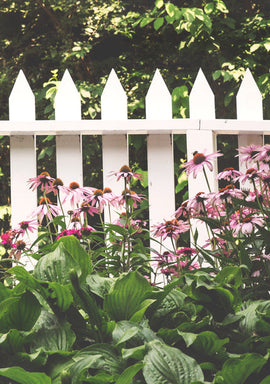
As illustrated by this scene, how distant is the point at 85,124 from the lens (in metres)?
2.38

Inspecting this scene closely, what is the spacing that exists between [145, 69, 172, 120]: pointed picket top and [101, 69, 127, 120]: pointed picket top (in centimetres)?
12

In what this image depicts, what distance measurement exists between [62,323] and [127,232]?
65 centimetres

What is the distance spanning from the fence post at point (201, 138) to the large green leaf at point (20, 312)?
167 centimetres

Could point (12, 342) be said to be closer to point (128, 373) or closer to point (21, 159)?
point (128, 373)

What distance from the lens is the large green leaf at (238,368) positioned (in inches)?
22.9

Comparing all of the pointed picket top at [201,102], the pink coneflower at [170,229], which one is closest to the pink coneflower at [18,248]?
the pink coneflower at [170,229]

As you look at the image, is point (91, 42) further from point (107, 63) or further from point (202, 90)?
point (202, 90)

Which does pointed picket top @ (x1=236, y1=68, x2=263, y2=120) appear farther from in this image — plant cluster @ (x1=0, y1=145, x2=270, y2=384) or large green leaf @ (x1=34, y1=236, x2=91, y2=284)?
large green leaf @ (x1=34, y1=236, x2=91, y2=284)

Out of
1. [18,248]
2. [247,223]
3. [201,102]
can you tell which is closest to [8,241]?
[18,248]

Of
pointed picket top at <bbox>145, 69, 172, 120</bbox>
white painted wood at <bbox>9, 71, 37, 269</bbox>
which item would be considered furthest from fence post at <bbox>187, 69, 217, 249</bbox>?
white painted wood at <bbox>9, 71, 37, 269</bbox>

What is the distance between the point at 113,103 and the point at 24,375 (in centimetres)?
198

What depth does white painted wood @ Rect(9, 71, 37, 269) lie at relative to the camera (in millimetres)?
2373

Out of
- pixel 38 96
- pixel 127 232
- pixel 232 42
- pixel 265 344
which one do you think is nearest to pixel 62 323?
pixel 265 344

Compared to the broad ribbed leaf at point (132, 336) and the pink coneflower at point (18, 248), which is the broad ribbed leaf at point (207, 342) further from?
the pink coneflower at point (18, 248)
